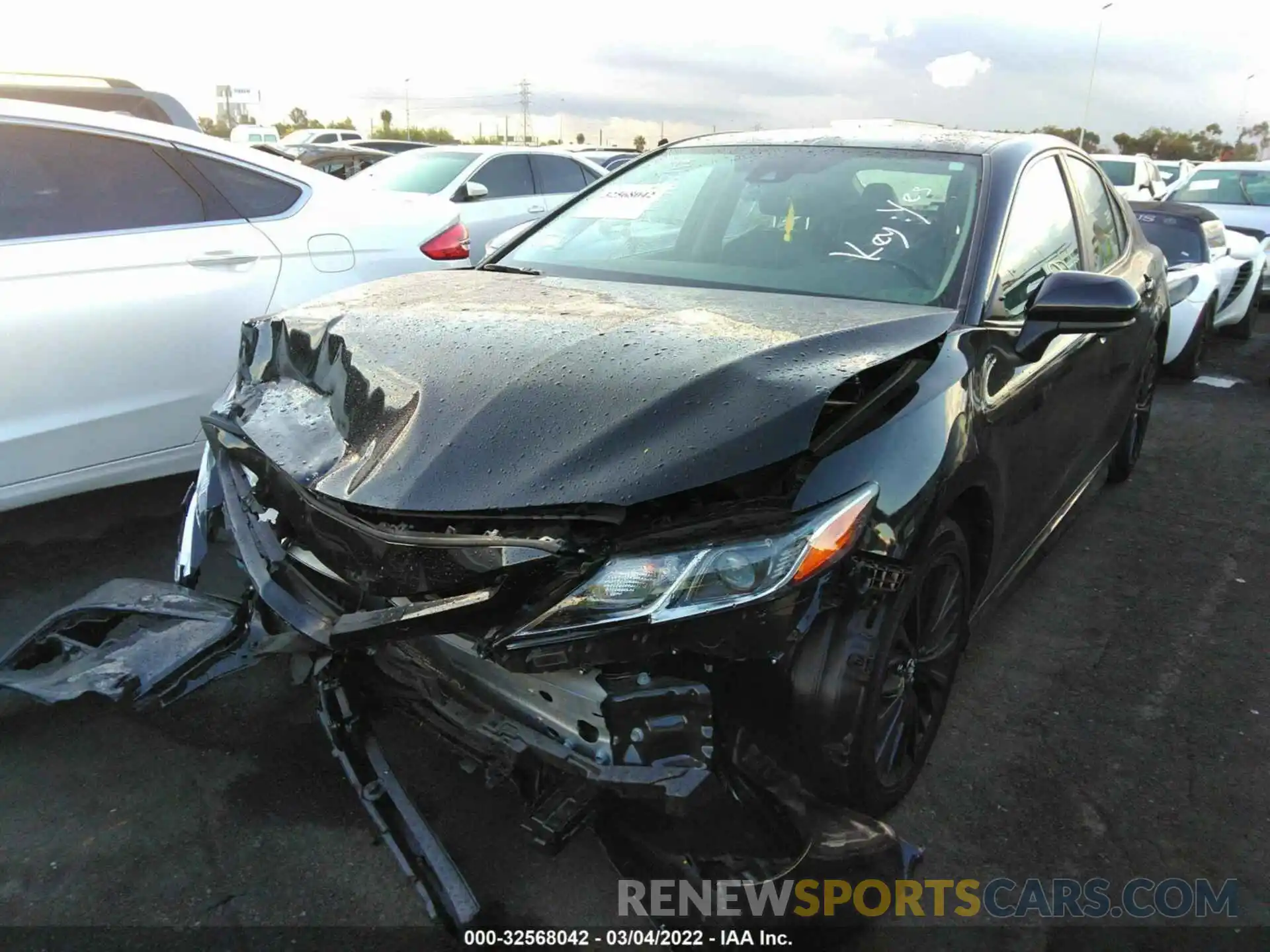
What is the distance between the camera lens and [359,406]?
2070 millimetres

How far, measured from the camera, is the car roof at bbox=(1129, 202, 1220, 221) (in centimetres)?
760

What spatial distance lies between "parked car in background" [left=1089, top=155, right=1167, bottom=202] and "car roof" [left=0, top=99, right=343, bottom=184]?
11.4m

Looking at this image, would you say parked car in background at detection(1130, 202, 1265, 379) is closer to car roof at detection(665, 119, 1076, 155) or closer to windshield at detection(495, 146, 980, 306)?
car roof at detection(665, 119, 1076, 155)

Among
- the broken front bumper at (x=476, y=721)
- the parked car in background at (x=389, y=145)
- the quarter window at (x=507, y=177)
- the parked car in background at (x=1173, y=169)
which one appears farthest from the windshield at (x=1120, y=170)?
the broken front bumper at (x=476, y=721)

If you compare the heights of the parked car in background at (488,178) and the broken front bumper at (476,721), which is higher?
the parked car in background at (488,178)

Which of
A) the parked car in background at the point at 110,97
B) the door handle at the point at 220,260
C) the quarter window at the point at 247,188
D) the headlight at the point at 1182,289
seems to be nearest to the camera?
the door handle at the point at 220,260

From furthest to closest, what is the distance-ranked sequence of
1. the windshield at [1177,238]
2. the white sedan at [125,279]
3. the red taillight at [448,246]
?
the windshield at [1177,238] → the red taillight at [448,246] → the white sedan at [125,279]

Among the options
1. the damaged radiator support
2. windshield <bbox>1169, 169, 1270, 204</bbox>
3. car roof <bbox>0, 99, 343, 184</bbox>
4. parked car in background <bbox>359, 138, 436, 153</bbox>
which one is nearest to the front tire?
the damaged radiator support

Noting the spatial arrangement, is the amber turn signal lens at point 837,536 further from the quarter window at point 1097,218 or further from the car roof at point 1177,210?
the car roof at point 1177,210

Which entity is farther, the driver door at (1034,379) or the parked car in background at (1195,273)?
the parked car in background at (1195,273)

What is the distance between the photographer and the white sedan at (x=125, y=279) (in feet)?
11.2

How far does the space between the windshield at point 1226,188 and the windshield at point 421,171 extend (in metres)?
8.36

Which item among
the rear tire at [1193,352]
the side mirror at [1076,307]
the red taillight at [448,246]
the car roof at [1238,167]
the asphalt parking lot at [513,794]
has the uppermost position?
the car roof at [1238,167]

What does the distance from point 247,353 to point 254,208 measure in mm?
1688
